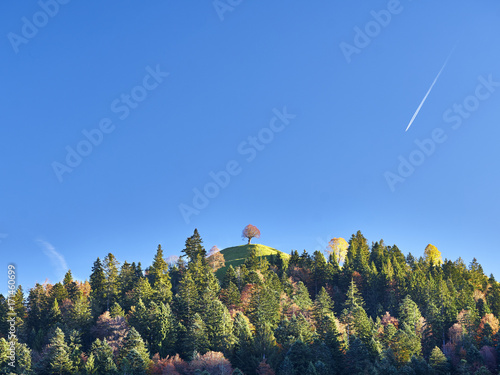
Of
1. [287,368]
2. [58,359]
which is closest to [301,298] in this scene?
[287,368]

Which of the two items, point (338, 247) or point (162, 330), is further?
point (338, 247)

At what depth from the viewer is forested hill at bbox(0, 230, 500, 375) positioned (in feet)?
255

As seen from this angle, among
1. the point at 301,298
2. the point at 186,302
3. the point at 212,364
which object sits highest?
the point at 186,302

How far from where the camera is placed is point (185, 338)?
8581 centimetres

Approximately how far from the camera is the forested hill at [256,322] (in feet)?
255

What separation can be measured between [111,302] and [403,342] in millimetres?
68130

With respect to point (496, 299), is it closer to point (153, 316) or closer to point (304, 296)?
point (304, 296)

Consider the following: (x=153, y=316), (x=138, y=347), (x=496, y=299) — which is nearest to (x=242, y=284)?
(x=153, y=316)

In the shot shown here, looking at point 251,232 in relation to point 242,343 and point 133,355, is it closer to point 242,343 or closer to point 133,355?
point 242,343

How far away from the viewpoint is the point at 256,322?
9425 cm

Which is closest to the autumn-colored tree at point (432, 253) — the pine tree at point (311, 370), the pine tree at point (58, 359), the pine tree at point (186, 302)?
the pine tree at point (186, 302)

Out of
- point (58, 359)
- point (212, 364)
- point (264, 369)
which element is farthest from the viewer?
point (58, 359)

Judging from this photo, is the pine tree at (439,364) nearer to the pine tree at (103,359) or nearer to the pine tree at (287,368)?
the pine tree at (287,368)

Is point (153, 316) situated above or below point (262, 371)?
above
